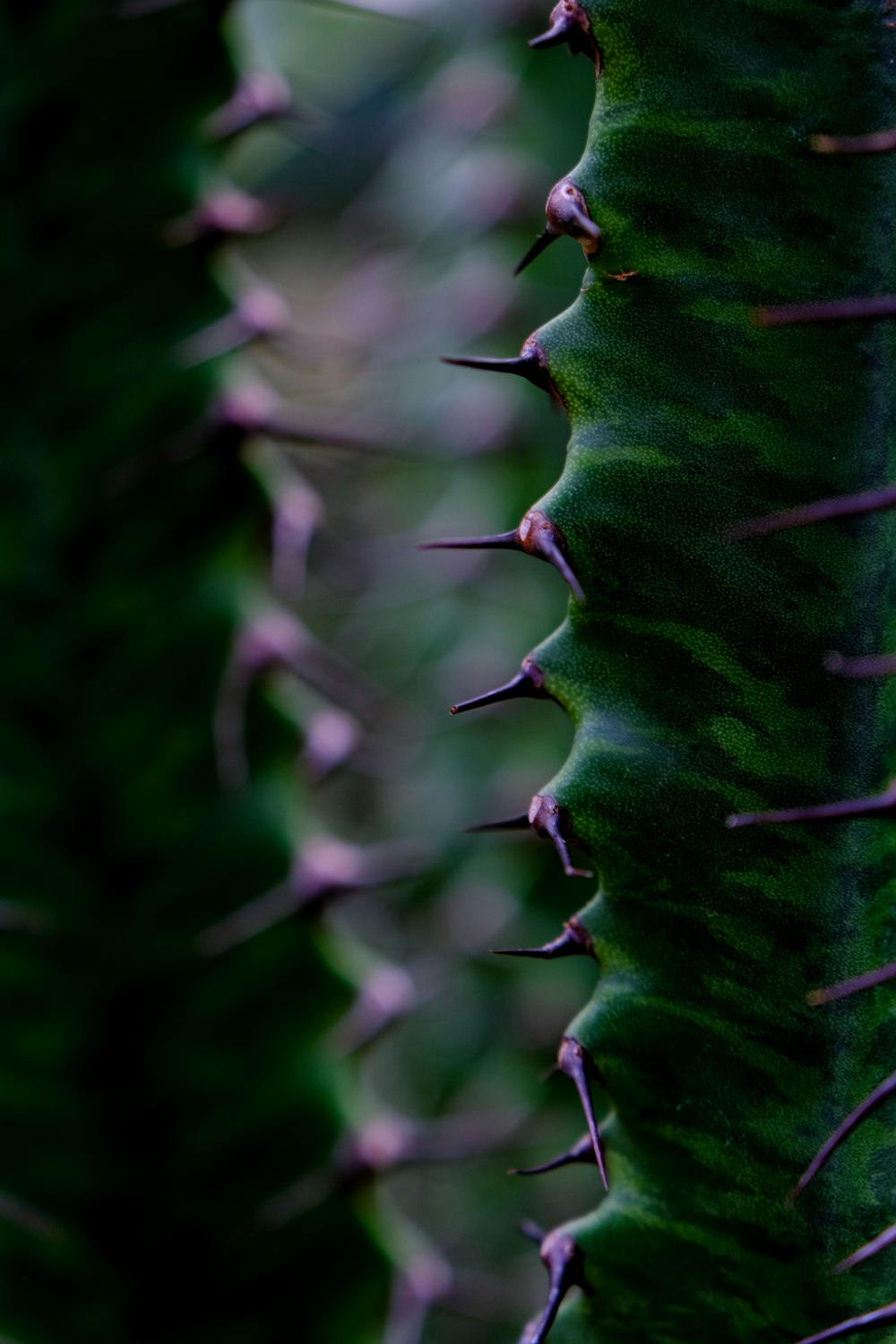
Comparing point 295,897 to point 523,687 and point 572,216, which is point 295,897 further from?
point 572,216

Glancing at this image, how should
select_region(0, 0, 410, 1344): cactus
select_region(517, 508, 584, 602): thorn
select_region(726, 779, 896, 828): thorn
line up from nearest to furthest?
select_region(726, 779, 896, 828): thorn < select_region(517, 508, 584, 602): thorn < select_region(0, 0, 410, 1344): cactus

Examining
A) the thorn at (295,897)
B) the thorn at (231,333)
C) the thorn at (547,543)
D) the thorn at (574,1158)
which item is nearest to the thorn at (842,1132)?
the thorn at (574,1158)

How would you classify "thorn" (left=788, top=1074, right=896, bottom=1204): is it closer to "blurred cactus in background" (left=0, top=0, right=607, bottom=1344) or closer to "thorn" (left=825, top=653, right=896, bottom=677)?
"thorn" (left=825, top=653, right=896, bottom=677)

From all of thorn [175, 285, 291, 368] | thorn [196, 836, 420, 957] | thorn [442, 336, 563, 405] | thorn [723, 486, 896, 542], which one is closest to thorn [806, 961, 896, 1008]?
thorn [723, 486, 896, 542]

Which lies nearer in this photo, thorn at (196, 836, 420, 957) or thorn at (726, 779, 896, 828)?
thorn at (726, 779, 896, 828)

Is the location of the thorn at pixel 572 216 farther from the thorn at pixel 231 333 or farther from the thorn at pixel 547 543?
the thorn at pixel 231 333

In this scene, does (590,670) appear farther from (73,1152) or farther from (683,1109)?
(73,1152)

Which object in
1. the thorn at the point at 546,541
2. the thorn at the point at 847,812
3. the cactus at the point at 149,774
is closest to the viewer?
the thorn at the point at 847,812
